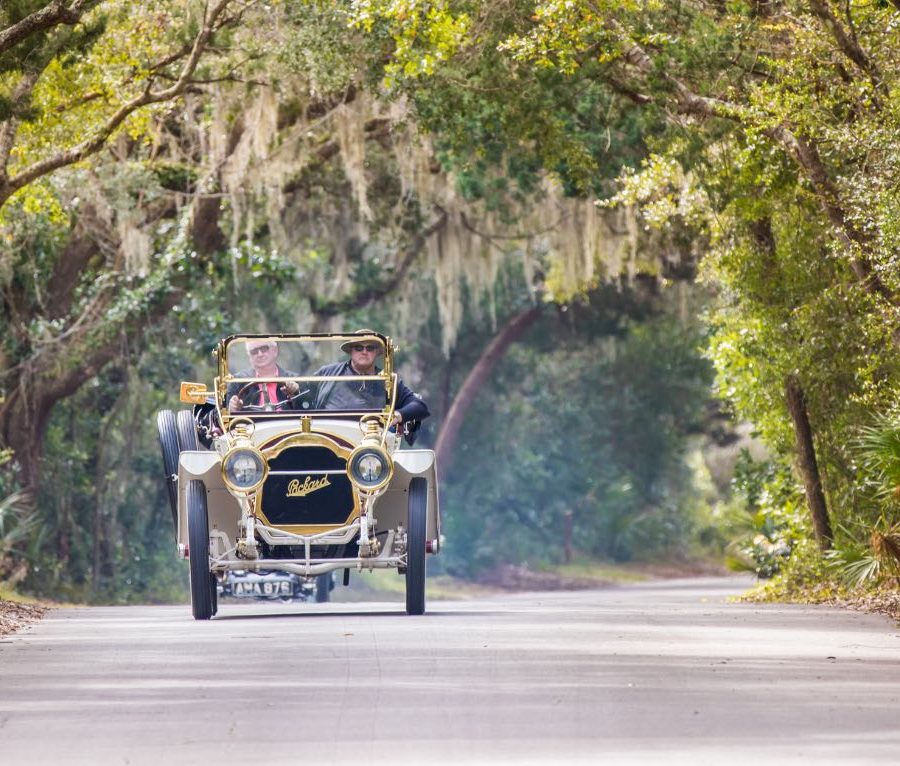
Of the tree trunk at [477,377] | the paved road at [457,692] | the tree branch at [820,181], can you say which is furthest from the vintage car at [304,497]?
the tree trunk at [477,377]

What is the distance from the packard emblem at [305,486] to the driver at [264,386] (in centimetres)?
116

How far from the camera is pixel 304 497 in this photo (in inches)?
577

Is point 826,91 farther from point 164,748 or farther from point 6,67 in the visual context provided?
point 164,748

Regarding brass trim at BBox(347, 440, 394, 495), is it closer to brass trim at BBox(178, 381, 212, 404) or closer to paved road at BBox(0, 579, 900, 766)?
paved road at BBox(0, 579, 900, 766)

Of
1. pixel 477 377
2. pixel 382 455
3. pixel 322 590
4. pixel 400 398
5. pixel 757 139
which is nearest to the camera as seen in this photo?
pixel 382 455

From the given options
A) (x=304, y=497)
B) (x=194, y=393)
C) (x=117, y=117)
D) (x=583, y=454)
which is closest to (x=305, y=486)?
(x=304, y=497)

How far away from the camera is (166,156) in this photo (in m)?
26.9

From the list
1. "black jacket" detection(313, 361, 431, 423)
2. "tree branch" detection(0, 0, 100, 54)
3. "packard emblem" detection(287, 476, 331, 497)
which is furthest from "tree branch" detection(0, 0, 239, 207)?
"packard emblem" detection(287, 476, 331, 497)

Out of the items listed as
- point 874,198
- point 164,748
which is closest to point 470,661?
point 164,748

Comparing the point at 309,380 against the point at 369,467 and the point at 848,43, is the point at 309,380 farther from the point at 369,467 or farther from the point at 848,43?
the point at 848,43

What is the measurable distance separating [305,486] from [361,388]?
1.38 metres

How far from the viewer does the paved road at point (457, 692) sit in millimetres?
7469

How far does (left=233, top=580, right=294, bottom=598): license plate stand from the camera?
1800cm

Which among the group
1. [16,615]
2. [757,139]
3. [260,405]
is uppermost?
[757,139]
